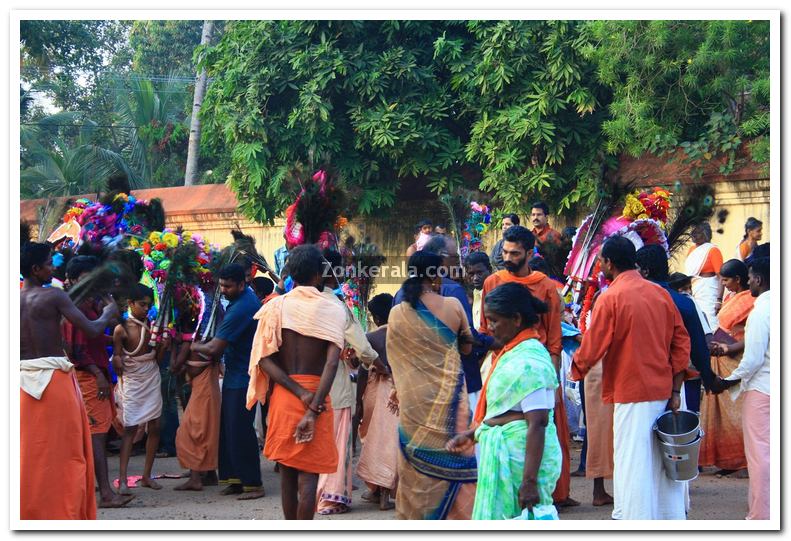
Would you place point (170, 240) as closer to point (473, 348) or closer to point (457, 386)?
point (473, 348)

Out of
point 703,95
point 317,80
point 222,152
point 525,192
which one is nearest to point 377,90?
point 317,80

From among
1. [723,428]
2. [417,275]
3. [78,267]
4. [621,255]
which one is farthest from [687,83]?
[78,267]

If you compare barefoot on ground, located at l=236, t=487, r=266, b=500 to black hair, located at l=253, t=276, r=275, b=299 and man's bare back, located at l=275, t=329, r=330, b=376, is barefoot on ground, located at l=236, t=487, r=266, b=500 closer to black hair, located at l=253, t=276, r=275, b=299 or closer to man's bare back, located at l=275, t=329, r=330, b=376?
black hair, located at l=253, t=276, r=275, b=299

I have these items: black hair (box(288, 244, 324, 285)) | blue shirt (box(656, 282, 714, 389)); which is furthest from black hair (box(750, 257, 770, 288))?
black hair (box(288, 244, 324, 285))

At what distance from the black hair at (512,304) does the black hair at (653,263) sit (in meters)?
2.03

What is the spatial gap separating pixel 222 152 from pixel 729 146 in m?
14.1

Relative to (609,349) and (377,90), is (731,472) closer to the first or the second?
(609,349)

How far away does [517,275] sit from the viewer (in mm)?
6625

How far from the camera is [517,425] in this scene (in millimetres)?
4430

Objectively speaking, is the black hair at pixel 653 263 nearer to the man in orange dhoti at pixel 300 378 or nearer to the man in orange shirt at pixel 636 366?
the man in orange shirt at pixel 636 366

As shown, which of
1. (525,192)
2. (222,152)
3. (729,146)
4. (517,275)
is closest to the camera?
(517,275)

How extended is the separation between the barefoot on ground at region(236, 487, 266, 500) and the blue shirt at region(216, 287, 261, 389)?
83 centimetres

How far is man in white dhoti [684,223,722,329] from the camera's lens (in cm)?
1088

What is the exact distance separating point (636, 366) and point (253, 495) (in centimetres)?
337
